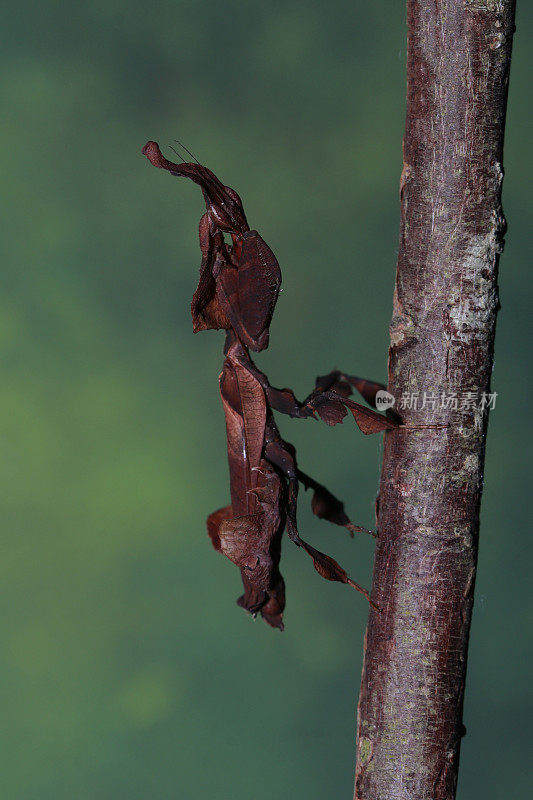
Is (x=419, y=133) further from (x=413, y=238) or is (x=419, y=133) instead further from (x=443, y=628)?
(x=443, y=628)

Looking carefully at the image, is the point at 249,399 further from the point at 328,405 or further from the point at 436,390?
the point at 436,390

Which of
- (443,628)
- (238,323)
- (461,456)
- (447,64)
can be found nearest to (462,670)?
(443,628)

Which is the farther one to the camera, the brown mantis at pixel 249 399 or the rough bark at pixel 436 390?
the brown mantis at pixel 249 399

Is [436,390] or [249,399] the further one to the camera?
[249,399]

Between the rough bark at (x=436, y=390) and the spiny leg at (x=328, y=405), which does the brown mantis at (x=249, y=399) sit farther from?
the rough bark at (x=436, y=390)

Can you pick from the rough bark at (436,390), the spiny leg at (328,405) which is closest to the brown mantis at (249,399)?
the spiny leg at (328,405)

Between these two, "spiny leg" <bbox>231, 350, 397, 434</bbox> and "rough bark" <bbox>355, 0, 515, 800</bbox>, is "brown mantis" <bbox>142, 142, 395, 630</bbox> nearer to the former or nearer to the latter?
"spiny leg" <bbox>231, 350, 397, 434</bbox>

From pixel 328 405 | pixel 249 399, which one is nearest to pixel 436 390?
pixel 328 405
